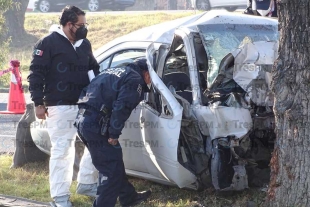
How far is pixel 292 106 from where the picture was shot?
15.6 feet

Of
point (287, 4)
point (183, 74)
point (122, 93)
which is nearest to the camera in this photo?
point (287, 4)

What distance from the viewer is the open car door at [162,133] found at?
5.35 metres

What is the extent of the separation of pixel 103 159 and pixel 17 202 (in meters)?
1.12

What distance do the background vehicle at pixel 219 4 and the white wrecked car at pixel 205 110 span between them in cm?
1662

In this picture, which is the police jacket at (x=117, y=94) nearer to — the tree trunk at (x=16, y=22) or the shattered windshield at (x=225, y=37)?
the shattered windshield at (x=225, y=37)

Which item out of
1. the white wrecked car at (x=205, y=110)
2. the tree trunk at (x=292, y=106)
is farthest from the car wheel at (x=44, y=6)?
the tree trunk at (x=292, y=106)

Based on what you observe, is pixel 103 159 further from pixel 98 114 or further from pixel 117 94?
pixel 117 94

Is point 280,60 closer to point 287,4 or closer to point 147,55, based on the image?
point 287,4

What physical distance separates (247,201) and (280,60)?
136cm

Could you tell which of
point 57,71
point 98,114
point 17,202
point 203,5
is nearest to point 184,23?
point 57,71

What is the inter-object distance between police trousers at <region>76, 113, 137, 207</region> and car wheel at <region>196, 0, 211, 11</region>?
18929 millimetres

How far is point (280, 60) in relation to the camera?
480cm

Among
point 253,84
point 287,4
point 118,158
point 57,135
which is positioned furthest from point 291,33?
point 57,135

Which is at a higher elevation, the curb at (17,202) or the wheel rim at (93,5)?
the wheel rim at (93,5)
